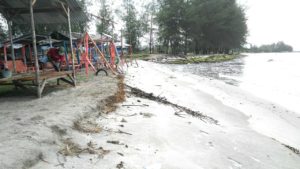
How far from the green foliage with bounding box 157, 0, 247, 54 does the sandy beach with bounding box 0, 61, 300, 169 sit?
5098cm

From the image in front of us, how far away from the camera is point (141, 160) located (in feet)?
14.1

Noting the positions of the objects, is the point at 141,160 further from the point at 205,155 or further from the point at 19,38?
the point at 19,38

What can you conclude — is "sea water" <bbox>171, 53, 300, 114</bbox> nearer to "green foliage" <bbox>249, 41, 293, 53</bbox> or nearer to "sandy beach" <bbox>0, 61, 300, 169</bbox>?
"sandy beach" <bbox>0, 61, 300, 169</bbox>

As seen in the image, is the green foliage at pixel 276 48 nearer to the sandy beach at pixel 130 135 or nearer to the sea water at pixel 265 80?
the sea water at pixel 265 80

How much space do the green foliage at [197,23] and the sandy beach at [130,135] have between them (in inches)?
2007

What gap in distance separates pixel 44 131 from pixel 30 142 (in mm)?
473

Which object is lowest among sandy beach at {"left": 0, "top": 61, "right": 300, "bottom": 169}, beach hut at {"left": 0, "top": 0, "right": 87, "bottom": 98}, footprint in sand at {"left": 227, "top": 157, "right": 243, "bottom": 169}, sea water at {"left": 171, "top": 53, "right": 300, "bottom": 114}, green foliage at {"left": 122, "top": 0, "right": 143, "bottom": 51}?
sea water at {"left": 171, "top": 53, "right": 300, "bottom": 114}

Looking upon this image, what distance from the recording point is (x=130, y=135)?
17.4 feet

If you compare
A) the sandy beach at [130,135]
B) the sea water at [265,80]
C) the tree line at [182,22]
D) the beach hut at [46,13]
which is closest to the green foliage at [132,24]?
the tree line at [182,22]

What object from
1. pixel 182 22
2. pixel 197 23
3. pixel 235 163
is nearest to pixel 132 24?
pixel 182 22

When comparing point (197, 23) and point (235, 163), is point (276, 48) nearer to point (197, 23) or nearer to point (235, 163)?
point (197, 23)

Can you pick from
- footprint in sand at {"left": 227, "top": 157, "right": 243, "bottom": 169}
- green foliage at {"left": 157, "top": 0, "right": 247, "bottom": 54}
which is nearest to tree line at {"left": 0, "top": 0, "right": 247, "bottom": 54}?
green foliage at {"left": 157, "top": 0, "right": 247, "bottom": 54}

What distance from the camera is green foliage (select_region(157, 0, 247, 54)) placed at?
Answer: 190ft

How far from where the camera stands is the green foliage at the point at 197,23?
5800 centimetres
